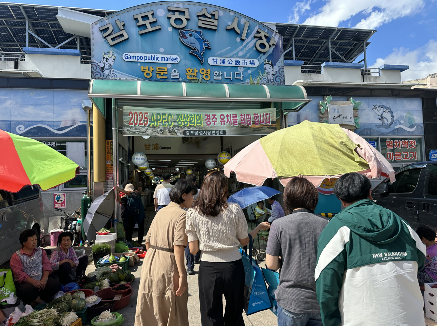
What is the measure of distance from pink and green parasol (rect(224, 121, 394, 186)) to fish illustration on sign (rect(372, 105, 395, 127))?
10.2 metres

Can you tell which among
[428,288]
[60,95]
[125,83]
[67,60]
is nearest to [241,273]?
[428,288]

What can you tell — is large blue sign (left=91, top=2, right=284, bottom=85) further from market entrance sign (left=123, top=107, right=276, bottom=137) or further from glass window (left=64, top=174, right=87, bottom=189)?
glass window (left=64, top=174, right=87, bottom=189)

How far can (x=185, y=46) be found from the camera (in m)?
9.70

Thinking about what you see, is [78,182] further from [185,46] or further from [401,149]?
[401,149]

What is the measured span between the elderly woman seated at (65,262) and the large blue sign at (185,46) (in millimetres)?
6016

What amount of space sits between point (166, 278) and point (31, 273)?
2.34 m

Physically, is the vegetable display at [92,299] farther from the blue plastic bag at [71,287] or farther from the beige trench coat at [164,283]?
the beige trench coat at [164,283]

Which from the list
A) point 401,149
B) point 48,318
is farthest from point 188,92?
point 401,149

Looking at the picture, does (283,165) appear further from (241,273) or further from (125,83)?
(125,83)

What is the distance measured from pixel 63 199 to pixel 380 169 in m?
9.99

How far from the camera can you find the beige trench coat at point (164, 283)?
9.34ft

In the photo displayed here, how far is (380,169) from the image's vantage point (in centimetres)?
359

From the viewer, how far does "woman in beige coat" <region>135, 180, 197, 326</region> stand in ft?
9.30

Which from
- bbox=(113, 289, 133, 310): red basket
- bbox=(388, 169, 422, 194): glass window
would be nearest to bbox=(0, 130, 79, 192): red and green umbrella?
bbox=(113, 289, 133, 310): red basket
